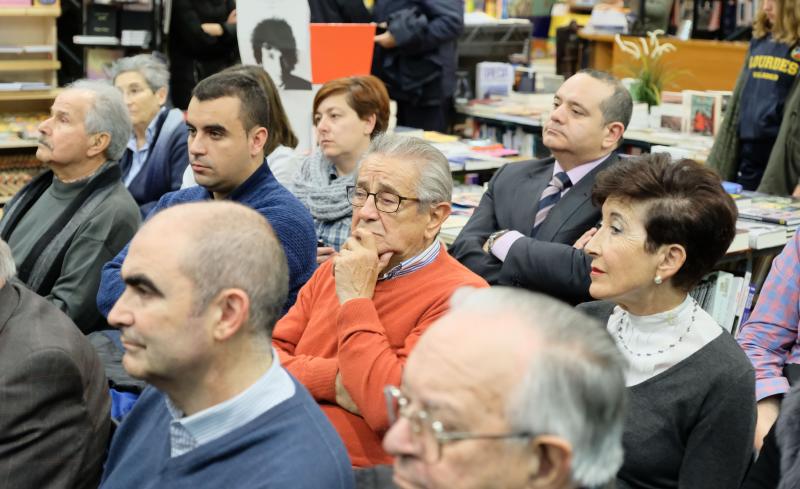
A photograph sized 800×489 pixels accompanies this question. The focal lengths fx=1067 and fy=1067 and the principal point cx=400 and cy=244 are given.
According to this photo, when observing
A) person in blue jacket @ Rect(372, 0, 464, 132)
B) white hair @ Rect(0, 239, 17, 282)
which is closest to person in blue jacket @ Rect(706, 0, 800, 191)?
person in blue jacket @ Rect(372, 0, 464, 132)

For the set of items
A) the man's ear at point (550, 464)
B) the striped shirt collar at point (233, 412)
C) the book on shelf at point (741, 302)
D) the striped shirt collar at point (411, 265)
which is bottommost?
the book on shelf at point (741, 302)

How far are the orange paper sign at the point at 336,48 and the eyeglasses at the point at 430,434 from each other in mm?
4086

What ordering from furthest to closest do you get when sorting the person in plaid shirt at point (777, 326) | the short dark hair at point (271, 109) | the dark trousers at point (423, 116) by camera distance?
1. the dark trousers at point (423, 116)
2. the short dark hair at point (271, 109)
3. the person in plaid shirt at point (777, 326)

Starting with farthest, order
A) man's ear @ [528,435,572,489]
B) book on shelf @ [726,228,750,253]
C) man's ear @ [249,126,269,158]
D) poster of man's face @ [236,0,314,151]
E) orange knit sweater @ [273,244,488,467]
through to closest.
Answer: poster of man's face @ [236,0,314,151]
book on shelf @ [726,228,750,253]
man's ear @ [249,126,269,158]
orange knit sweater @ [273,244,488,467]
man's ear @ [528,435,572,489]

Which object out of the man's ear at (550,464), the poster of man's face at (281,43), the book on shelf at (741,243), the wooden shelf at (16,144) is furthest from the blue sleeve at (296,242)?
the wooden shelf at (16,144)

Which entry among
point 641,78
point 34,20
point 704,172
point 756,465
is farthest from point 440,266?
point 34,20

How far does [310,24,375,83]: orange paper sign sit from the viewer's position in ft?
17.6

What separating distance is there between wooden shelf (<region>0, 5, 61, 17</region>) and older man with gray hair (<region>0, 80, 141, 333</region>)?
2339 mm

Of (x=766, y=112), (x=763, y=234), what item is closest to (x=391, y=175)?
(x=763, y=234)

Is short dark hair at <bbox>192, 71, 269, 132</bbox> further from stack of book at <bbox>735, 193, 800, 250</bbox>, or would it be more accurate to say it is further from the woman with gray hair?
stack of book at <bbox>735, 193, 800, 250</bbox>

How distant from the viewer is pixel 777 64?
17.2ft

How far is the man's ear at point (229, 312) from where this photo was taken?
178 cm

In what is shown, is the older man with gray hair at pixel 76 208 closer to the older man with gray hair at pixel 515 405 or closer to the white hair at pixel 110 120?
the white hair at pixel 110 120

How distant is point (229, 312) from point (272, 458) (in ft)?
0.85
